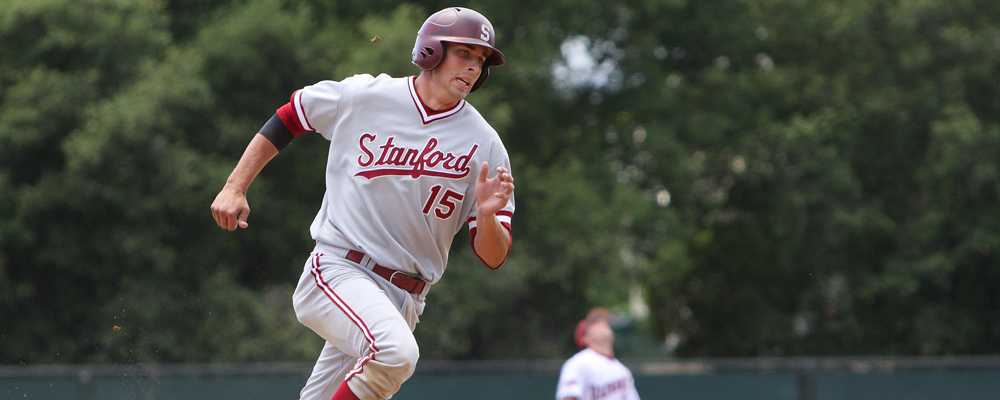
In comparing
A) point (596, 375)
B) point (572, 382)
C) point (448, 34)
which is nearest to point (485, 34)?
point (448, 34)

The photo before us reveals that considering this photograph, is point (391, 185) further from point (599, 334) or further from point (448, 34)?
point (599, 334)

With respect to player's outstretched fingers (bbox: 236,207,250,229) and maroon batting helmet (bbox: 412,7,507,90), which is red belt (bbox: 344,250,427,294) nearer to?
player's outstretched fingers (bbox: 236,207,250,229)

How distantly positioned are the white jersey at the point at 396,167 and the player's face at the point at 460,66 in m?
0.13

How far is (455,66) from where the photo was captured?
5570mm

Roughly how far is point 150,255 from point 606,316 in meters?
9.91

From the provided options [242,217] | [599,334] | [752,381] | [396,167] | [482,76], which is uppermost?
[482,76]

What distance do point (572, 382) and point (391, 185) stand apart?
5.65 metres

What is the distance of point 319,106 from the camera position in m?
5.72

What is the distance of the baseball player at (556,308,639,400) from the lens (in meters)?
10.9

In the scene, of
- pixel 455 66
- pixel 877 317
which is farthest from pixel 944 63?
pixel 455 66

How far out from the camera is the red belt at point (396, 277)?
5582 mm

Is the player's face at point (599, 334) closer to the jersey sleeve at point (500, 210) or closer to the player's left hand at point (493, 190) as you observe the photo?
the jersey sleeve at point (500, 210)

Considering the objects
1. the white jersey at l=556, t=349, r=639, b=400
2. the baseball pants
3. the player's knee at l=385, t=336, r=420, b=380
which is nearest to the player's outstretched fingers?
the baseball pants

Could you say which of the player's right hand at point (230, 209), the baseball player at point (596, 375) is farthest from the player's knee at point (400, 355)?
the baseball player at point (596, 375)
